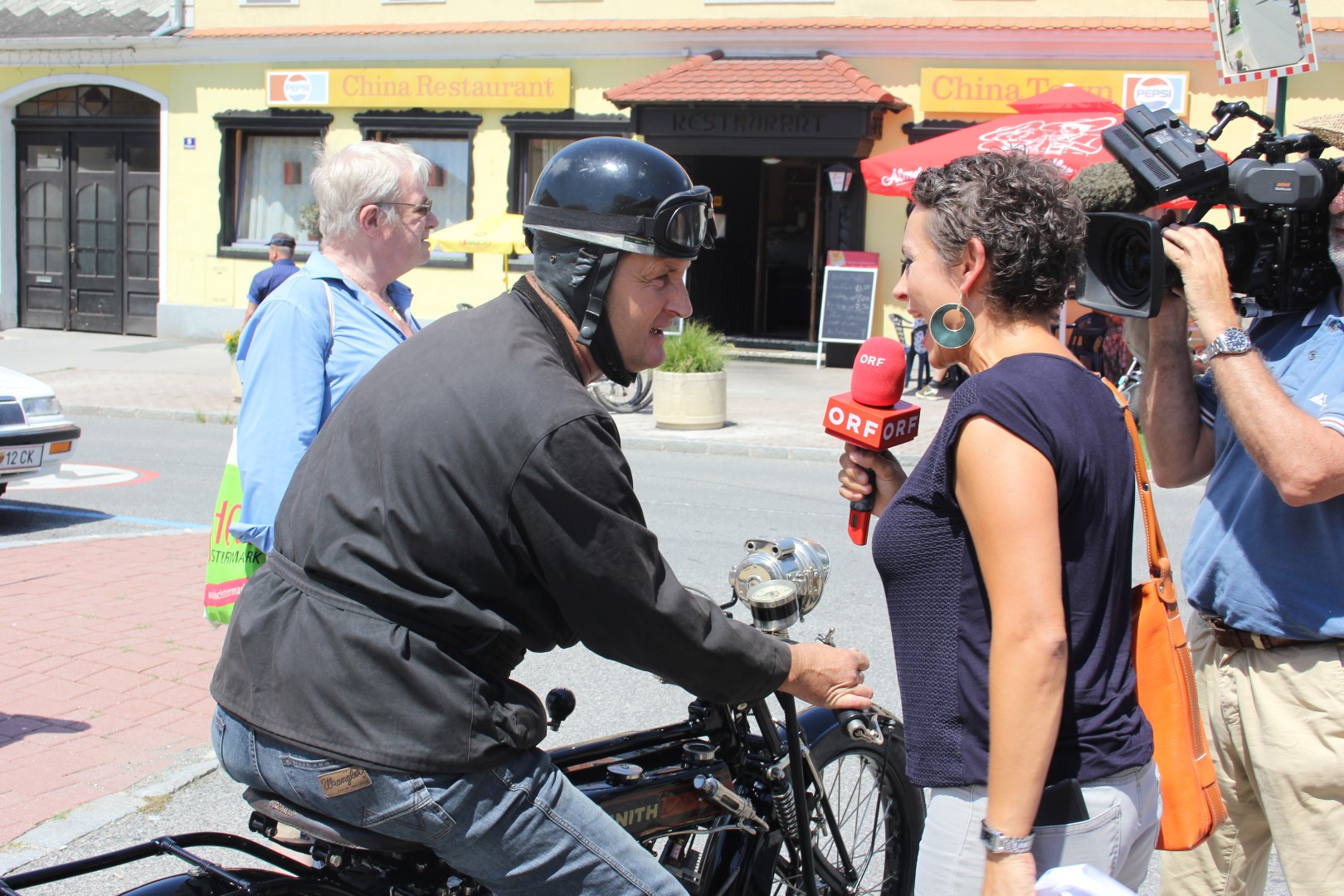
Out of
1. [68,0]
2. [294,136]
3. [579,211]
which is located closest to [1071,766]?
[579,211]

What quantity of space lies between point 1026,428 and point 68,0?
24.5 m

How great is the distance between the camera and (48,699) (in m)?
4.77

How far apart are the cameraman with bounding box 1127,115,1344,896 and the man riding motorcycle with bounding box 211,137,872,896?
112cm

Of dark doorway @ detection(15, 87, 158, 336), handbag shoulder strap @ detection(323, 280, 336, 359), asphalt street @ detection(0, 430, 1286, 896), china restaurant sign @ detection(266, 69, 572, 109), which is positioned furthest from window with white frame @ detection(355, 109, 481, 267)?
handbag shoulder strap @ detection(323, 280, 336, 359)

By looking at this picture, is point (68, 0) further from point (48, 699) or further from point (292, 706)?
point (292, 706)

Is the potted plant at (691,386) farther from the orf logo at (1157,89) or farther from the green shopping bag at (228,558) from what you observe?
the green shopping bag at (228,558)

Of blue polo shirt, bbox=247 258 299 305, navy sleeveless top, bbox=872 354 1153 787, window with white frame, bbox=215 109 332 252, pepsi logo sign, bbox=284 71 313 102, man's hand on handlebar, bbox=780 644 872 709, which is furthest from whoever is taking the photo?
window with white frame, bbox=215 109 332 252

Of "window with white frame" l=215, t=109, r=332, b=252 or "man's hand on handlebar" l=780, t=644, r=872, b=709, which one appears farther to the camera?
"window with white frame" l=215, t=109, r=332, b=252

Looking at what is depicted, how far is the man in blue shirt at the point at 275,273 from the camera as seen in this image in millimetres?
12719

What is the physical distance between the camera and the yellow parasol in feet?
51.7

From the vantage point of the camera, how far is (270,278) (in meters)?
13.0

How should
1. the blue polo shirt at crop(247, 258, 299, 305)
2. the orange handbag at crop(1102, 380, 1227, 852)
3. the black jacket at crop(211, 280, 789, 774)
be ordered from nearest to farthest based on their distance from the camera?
1. the black jacket at crop(211, 280, 789, 774)
2. the orange handbag at crop(1102, 380, 1227, 852)
3. the blue polo shirt at crop(247, 258, 299, 305)

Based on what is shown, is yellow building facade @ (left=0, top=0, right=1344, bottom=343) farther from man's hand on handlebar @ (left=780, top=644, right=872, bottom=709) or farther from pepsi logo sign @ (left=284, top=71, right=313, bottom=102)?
man's hand on handlebar @ (left=780, top=644, right=872, bottom=709)

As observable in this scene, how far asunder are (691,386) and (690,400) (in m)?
0.15
